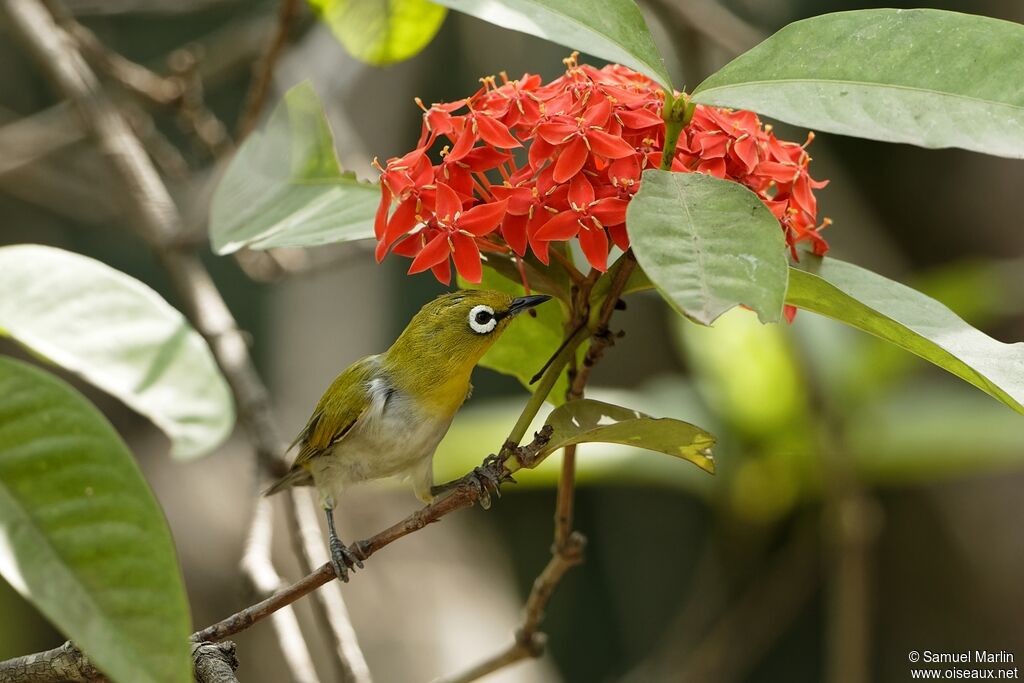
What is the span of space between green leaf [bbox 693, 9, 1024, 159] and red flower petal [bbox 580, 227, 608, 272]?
227 millimetres

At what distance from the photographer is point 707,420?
167 inches

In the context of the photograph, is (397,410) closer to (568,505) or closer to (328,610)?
(328,610)

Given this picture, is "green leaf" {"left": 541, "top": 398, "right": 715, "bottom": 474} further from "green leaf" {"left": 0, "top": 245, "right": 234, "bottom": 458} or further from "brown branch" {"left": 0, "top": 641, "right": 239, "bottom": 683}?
"green leaf" {"left": 0, "top": 245, "right": 234, "bottom": 458}

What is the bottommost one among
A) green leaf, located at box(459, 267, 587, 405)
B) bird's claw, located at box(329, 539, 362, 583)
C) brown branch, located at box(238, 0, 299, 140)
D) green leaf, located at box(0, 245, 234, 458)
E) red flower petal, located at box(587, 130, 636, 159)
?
bird's claw, located at box(329, 539, 362, 583)

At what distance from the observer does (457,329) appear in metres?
2.15

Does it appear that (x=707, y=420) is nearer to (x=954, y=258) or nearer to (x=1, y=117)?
(x=954, y=258)

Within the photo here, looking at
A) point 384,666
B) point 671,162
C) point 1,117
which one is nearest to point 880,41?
point 671,162

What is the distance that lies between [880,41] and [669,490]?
4.99 m

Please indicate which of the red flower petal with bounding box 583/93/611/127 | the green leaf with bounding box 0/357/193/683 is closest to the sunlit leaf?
the red flower petal with bounding box 583/93/611/127

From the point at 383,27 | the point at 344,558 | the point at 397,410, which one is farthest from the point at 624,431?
the point at 383,27

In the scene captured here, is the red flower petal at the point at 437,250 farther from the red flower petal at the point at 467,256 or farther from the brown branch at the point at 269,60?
the brown branch at the point at 269,60

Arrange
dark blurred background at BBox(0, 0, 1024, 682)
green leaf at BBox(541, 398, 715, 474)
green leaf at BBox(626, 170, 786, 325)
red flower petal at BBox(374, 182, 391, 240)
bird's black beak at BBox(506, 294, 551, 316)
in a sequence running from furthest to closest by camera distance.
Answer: dark blurred background at BBox(0, 0, 1024, 682), bird's black beak at BBox(506, 294, 551, 316), red flower petal at BBox(374, 182, 391, 240), green leaf at BBox(541, 398, 715, 474), green leaf at BBox(626, 170, 786, 325)

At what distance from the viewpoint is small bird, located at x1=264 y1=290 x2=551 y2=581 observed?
218cm

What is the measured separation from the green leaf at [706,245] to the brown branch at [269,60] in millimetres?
1858
